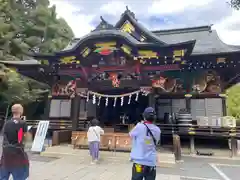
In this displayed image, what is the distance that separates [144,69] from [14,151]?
6717mm

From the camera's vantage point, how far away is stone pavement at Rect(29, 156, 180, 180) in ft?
17.7

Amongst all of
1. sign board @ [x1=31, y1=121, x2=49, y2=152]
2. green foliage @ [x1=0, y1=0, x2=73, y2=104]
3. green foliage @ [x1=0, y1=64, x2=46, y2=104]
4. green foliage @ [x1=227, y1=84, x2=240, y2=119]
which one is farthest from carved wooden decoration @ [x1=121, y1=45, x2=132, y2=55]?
green foliage @ [x1=227, y1=84, x2=240, y2=119]

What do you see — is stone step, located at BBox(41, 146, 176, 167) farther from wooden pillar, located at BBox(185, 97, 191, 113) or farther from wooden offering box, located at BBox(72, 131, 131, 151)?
wooden pillar, located at BBox(185, 97, 191, 113)

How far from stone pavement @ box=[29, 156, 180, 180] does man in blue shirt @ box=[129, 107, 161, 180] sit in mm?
2552

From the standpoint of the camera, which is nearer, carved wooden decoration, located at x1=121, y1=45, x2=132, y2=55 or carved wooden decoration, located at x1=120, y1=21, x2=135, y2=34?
carved wooden decoration, located at x1=121, y1=45, x2=132, y2=55

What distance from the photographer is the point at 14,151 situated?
3.29m

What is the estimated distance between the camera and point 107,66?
9422 mm

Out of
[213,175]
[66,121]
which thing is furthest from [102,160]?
[66,121]

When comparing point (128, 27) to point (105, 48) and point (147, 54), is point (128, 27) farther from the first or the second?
point (147, 54)

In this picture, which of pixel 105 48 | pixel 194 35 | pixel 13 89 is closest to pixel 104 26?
pixel 105 48

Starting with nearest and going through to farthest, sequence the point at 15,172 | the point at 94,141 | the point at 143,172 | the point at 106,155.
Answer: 1. the point at 143,172
2. the point at 15,172
3. the point at 94,141
4. the point at 106,155

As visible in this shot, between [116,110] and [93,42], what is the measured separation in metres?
5.88

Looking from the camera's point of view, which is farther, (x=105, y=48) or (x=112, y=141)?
(x=105, y=48)

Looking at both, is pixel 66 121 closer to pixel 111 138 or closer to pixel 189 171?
pixel 111 138
